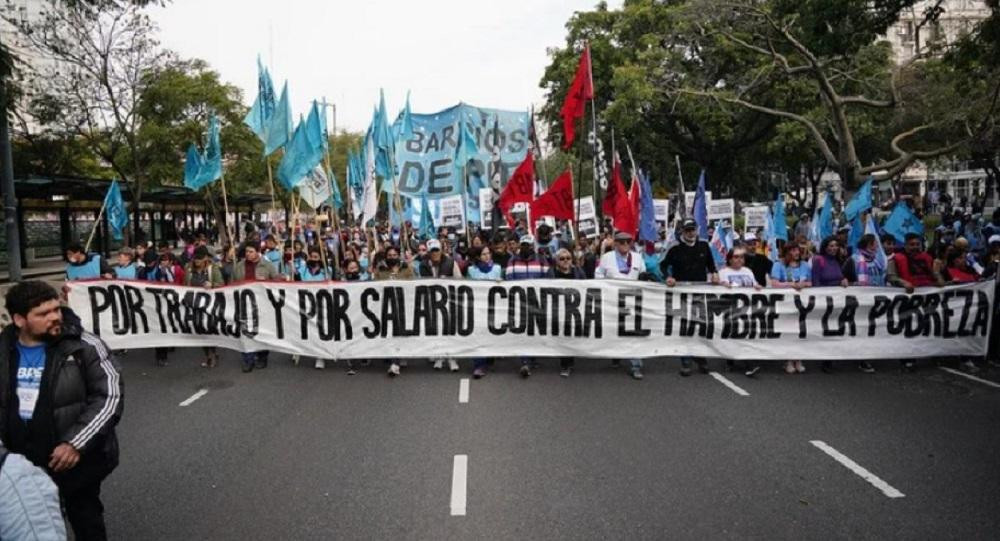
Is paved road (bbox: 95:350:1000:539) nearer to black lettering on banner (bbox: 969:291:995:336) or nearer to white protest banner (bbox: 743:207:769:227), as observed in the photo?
black lettering on banner (bbox: 969:291:995:336)

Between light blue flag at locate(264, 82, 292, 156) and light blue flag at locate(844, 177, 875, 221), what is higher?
light blue flag at locate(264, 82, 292, 156)

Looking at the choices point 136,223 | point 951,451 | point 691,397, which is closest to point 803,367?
point 691,397

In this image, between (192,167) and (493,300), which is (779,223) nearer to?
(493,300)

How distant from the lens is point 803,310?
955 cm

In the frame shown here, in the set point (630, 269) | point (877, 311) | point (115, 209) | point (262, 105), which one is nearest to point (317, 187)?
point (262, 105)

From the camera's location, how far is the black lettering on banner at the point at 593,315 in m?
A: 9.56

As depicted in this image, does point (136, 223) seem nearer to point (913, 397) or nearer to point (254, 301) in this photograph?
point (254, 301)

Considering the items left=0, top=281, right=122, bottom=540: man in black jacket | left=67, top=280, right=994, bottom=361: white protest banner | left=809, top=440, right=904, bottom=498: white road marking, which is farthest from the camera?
left=67, top=280, right=994, bottom=361: white protest banner

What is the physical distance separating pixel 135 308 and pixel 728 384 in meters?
7.70

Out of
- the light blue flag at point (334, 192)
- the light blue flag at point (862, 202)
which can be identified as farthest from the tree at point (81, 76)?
the light blue flag at point (862, 202)

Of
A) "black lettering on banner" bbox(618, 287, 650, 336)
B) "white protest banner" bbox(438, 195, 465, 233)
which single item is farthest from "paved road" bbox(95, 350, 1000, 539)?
"white protest banner" bbox(438, 195, 465, 233)

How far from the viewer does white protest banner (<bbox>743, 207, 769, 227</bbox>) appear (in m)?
15.8

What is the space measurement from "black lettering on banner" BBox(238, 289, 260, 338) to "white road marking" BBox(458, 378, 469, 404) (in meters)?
2.89

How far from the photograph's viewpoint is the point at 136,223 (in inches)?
1000
